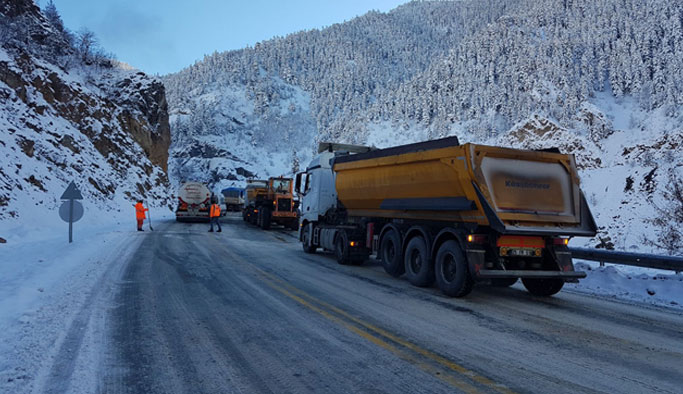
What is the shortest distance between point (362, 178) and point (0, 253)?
9.03 metres

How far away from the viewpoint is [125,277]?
8.40 m

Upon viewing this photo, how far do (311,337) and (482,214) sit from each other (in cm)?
367

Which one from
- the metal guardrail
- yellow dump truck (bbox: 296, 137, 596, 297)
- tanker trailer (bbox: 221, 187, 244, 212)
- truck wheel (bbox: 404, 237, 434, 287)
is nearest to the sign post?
yellow dump truck (bbox: 296, 137, 596, 297)

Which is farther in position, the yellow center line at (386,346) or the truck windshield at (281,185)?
the truck windshield at (281,185)

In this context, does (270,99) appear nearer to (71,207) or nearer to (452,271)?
(71,207)

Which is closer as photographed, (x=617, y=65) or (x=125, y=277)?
(x=125, y=277)

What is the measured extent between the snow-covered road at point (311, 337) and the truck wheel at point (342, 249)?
261cm

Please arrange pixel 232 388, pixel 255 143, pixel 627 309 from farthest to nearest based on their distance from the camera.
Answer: pixel 255 143 < pixel 627 309 < pixel 232 388

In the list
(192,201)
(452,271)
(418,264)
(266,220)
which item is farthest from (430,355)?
(192,201)

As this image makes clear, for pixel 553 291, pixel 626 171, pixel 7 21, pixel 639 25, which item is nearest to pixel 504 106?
pixel 639 25

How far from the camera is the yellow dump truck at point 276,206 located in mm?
25953

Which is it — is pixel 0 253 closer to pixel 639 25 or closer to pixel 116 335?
pixel 116 335

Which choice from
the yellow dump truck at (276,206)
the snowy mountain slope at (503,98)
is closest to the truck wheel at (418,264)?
the snowy mountain slope at (503,98)

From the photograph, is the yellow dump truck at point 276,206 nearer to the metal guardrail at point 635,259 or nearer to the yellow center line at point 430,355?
the metal guardrail at point 635,259
